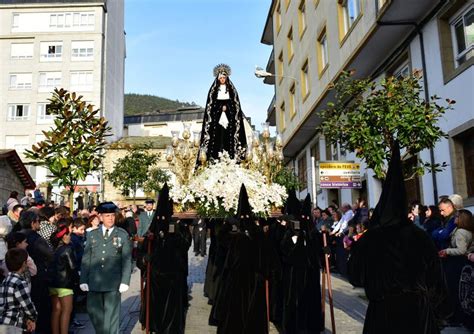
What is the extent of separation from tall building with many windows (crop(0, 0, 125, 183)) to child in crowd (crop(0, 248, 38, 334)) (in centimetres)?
4382

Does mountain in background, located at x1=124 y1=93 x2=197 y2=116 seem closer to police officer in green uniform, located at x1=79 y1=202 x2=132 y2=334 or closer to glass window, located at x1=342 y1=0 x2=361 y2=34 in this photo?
glass window, located at x1=342 y1=0 x2=361 y2=34

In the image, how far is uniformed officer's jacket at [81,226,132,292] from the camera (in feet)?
20.9

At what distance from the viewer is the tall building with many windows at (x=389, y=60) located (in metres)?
11.4

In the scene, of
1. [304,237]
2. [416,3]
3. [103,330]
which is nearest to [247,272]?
[304,237]

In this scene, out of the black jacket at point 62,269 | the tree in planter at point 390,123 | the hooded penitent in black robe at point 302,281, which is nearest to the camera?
the black jacket at point 62,269

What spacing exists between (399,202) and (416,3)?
969cm

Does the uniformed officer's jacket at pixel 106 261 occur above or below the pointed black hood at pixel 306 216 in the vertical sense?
below

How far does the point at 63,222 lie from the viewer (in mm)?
7410

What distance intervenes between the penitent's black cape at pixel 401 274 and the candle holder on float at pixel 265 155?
3.87 m

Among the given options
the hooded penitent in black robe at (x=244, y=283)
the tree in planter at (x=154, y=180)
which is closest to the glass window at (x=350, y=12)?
the hooded penitent in black robe at (x=244, y=283)

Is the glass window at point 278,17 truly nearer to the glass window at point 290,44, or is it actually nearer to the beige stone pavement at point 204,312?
the glass window at point 290,44

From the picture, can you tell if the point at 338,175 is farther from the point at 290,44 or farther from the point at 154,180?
the point at 154,180

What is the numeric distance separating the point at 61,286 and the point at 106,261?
3.16ft

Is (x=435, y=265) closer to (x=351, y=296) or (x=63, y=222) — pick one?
(x=63, y=222)
